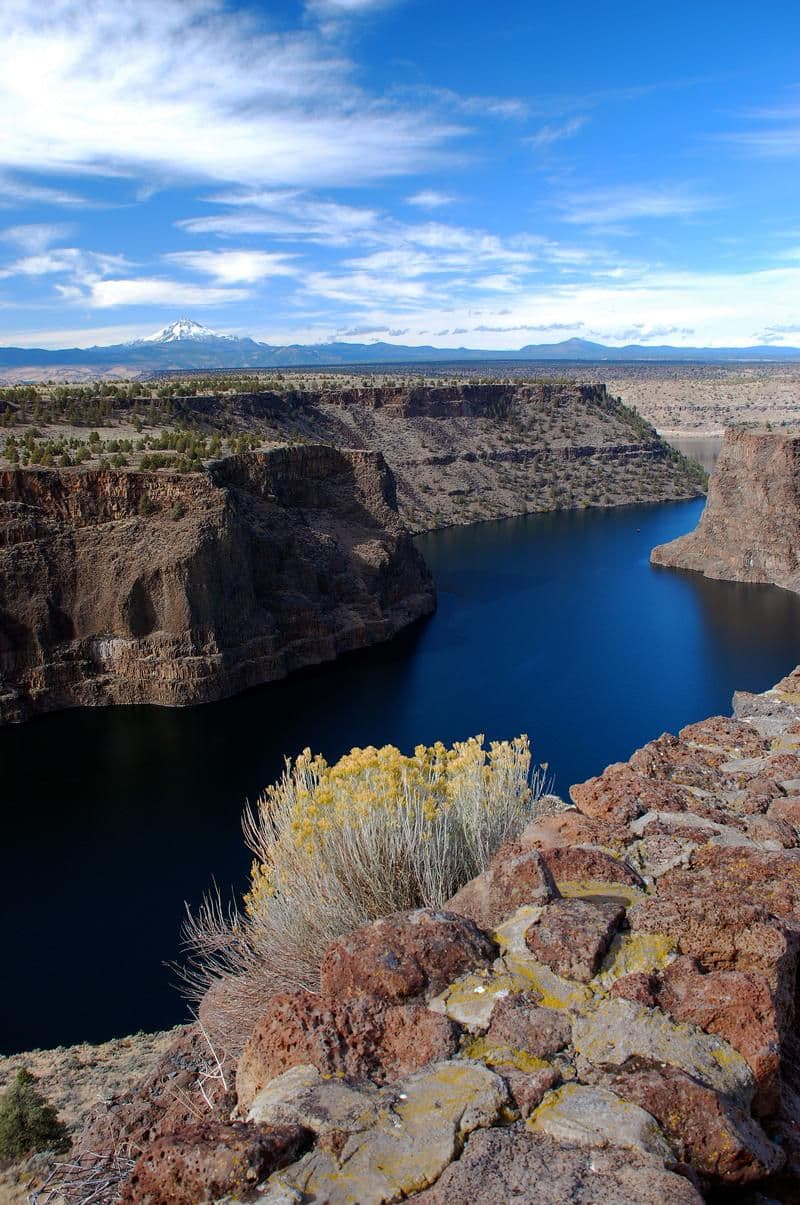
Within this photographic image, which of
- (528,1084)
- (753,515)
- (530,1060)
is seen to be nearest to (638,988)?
(530,1060)

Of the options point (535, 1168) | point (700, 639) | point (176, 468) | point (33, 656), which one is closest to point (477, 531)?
point (700, 639)

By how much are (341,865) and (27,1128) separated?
5641mm

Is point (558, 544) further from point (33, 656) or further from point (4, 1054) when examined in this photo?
point (4, 1054)

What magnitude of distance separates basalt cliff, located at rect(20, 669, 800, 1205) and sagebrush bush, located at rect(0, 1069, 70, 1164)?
147 inches

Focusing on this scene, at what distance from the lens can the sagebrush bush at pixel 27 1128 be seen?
10.4m

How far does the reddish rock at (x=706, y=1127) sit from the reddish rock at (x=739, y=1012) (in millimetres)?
361

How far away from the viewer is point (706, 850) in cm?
758

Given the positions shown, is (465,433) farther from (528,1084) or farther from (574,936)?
(528,1084)

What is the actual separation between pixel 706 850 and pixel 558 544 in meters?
65.0

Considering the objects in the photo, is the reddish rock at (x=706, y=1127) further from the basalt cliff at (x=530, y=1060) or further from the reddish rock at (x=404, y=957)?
the reddish rock at (x=404, y=957)

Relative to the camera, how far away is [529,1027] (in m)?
5.42

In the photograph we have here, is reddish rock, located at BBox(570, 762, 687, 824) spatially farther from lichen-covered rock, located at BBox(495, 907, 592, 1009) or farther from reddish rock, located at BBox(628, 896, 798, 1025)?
lichen-covered rock, located at BBox(495, 907, 592, 1009)

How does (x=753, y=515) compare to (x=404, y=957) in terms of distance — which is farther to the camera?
(x=753, y=515)

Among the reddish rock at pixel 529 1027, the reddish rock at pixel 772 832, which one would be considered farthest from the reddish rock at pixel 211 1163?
the reddish rock at pixel 772 832
